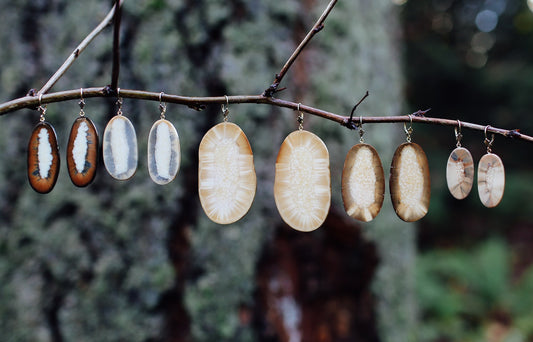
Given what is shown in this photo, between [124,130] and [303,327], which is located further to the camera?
[303,327]

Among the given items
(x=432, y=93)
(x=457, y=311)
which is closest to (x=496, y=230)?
(x=432, y=93)

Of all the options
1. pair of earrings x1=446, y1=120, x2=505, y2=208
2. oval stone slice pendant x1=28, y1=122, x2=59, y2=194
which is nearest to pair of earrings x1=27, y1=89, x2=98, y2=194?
oval stone slice pendant x1=28, y1=122, x2=59, y2=194

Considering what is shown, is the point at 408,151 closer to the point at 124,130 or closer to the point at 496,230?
the point at 124,130

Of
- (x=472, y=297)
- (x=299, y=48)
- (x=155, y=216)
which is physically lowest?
(x=472, y=297)

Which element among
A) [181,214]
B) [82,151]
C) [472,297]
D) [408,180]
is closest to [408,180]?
[408,180]

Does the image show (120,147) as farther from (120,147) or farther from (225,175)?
(225,175)

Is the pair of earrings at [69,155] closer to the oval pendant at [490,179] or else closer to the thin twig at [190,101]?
the thin twig at [190,101]

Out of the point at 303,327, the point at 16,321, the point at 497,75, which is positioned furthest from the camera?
the point at 497,75
